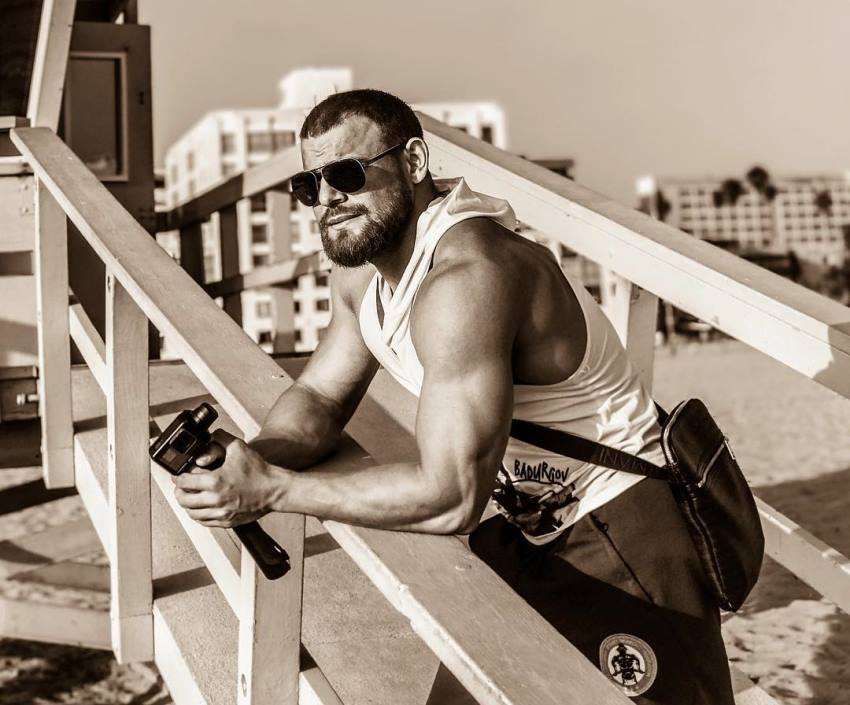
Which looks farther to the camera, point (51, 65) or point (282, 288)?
point (282, 288)

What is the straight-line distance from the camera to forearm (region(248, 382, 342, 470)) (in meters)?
1.77

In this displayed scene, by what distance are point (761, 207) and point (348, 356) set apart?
411 ft

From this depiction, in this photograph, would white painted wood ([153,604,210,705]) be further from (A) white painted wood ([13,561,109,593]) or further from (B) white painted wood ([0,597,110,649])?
(A) white painted wood ([13,561,109,593])

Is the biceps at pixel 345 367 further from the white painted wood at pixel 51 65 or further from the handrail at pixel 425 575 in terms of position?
the white painted wood at pixel 51 65

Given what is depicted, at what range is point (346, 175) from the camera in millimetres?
1968

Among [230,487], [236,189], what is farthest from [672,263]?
[236,189]

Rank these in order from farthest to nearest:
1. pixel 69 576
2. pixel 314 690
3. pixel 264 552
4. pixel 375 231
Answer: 1. pixel 69 576
2. pixel 375 231
3. pixel 314 690
4. pixel 264 552

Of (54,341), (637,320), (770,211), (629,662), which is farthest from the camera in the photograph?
(770,211)

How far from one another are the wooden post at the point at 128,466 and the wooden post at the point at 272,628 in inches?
33.3

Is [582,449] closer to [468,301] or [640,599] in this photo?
[640,599]

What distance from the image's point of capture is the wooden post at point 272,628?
1.60m

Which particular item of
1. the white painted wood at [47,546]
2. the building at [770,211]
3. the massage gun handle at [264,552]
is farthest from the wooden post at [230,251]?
the building at [770,211]

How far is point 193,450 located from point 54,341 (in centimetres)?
179

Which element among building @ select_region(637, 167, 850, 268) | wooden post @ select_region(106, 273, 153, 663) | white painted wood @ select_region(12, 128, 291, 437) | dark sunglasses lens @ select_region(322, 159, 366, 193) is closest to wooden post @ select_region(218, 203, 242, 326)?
white painted wood @ select_region(12, 128, 291, 437)
